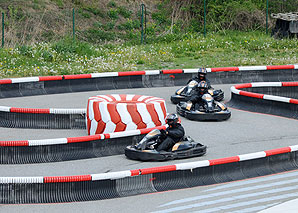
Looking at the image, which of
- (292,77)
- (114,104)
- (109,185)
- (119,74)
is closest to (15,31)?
(119,74)

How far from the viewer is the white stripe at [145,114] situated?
1095 centimetres

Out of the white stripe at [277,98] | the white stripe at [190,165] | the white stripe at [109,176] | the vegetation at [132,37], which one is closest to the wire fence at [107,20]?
the vegetation at [132,37]

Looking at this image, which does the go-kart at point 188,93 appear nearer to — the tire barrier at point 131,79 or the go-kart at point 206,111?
the go-kart at point 206,111

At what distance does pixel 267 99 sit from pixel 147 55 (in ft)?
26.1

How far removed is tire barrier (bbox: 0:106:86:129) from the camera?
38.9ft

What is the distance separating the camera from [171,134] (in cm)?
969

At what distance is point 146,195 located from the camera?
8.15 metres

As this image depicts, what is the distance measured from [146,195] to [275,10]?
882 inches

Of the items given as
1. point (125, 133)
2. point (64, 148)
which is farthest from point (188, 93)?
point (64, 148)

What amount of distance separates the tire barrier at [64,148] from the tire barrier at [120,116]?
0.65 meters

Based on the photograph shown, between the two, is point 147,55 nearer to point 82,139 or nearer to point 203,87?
point 203,87

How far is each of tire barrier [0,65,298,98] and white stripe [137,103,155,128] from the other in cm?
576

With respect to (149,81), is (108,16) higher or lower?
higher

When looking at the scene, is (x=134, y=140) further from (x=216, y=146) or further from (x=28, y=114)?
(x=28, y=114)
